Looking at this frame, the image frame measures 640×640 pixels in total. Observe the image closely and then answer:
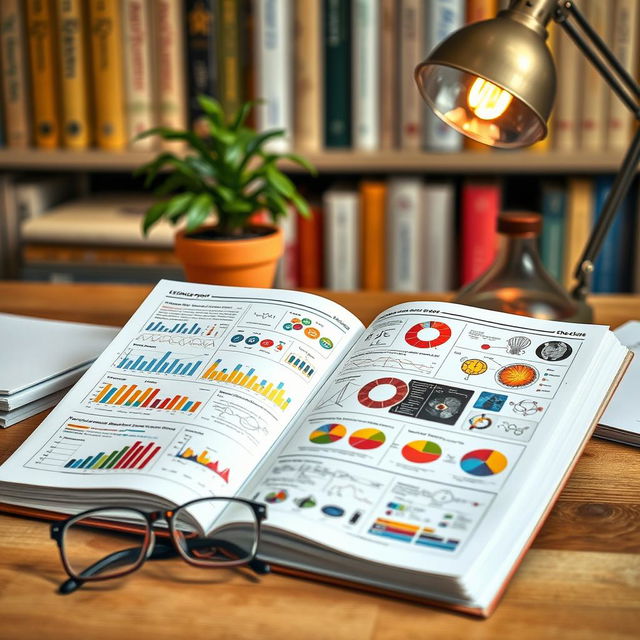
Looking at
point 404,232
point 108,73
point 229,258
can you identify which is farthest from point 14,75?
point 229,258

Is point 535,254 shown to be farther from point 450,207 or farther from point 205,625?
point 450,207

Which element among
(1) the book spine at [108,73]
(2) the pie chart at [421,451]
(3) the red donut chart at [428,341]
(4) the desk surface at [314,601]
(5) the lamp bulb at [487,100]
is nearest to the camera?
(4) the desk surface at [314,601]

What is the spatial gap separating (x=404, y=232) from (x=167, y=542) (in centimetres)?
113

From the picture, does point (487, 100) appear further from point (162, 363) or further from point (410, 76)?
point (410, 76)

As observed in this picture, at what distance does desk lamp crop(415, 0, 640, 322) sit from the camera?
2.59ft

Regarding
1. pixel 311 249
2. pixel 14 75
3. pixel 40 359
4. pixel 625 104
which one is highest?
pixel 625 104

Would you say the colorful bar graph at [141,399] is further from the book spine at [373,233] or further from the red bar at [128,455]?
the book spine at [373,233]

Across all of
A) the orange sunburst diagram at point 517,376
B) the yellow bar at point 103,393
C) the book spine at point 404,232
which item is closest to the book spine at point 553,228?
the book spine at point 404,232

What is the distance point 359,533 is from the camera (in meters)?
0.56

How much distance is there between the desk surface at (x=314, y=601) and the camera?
1.69 ft

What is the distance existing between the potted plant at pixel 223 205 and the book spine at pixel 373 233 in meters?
0.61

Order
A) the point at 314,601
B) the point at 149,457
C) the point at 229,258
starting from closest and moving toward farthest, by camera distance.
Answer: the point at 314,601
the point at 149,457
the point at 229,258

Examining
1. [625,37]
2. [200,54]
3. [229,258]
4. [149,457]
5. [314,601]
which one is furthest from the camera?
[200,54]

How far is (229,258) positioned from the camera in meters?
1.00
